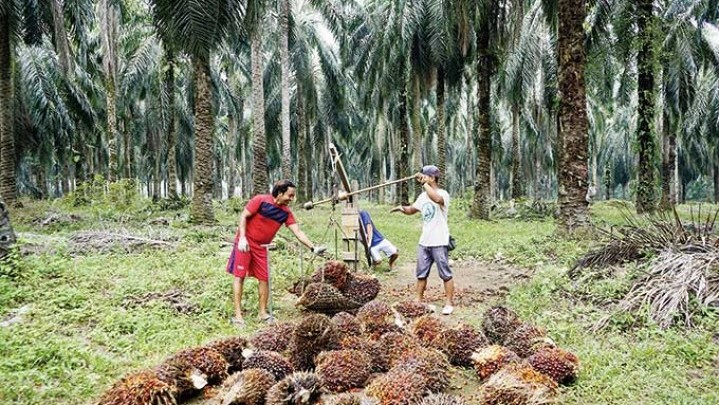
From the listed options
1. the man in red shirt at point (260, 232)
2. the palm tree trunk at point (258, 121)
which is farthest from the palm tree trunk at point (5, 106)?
the man in red shirt at point (260, 232)

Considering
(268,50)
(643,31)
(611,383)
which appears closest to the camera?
(611,383)

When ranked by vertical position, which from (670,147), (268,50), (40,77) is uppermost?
(268,50)

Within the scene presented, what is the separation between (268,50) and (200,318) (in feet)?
81.0

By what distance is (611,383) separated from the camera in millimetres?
3607

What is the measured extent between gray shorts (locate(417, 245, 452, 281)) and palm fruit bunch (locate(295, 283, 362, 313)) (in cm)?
107

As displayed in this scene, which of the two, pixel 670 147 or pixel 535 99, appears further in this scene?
pixel 535 99

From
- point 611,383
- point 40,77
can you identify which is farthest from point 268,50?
point 611,383

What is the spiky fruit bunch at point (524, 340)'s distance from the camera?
13.4 feet

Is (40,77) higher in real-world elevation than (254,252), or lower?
higher

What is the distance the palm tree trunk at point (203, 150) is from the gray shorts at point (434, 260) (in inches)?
306

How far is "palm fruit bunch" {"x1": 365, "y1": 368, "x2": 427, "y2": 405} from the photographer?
314 cm

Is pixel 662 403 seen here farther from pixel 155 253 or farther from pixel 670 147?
pixel 670 147

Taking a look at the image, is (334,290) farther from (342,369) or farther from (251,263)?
(342,369)

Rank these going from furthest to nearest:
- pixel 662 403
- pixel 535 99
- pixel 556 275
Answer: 1. pixel 535 99
2. pixel 556 275
3. pixel 662 403
